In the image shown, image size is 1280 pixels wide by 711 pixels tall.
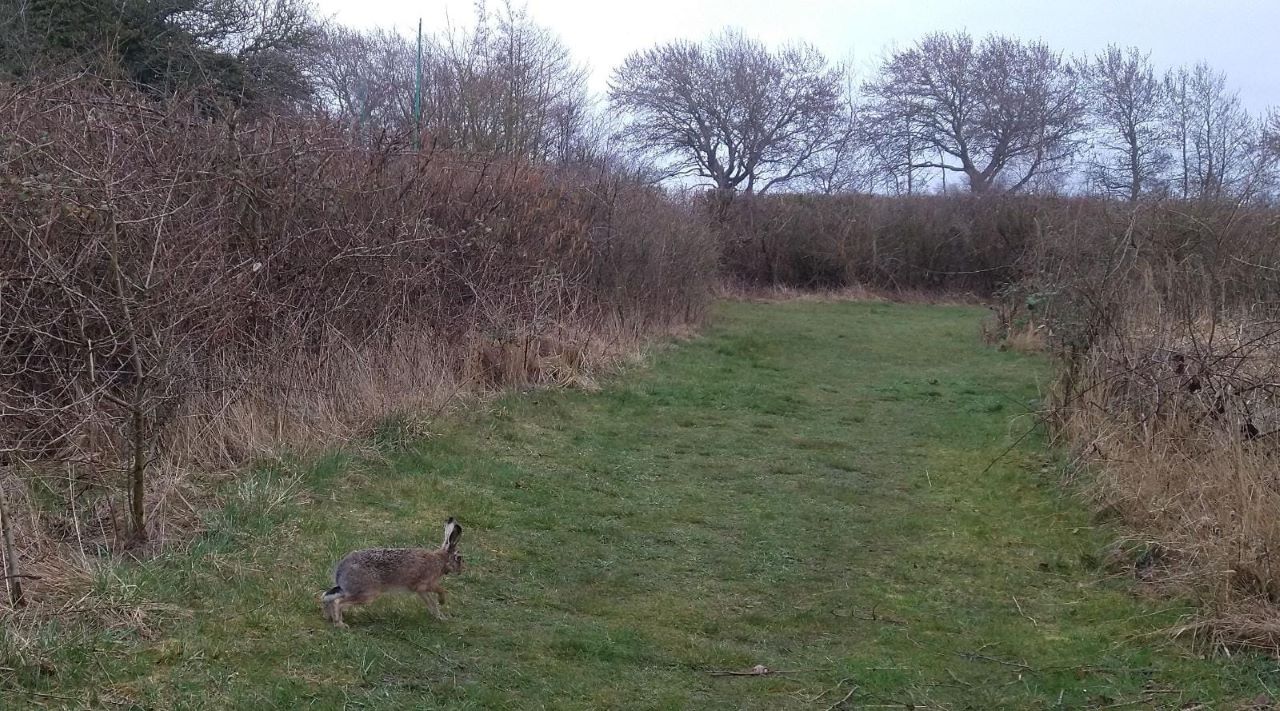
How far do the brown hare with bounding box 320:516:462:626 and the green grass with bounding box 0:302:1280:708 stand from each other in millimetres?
135

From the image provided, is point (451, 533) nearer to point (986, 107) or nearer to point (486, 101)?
point (486, 101)

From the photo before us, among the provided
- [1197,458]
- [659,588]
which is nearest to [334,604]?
[659,588]

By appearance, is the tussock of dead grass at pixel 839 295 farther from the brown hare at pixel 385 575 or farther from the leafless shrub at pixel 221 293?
the brown hare at pixel 385 575

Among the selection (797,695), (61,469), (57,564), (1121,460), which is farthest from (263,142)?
(1121,460)

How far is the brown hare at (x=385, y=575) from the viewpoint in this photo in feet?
15.0

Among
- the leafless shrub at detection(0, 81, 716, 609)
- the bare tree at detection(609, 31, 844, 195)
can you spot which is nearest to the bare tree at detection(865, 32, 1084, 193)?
the bare tree at detection(609, 31, 844, 195)

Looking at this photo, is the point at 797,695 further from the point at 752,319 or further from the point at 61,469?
the point at 752,319

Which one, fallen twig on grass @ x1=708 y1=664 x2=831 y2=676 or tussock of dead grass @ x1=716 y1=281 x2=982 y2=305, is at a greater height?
tussock of dead grass @ x1=716 y1=281 x2=982 y2=305

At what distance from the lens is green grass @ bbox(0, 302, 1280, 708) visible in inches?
165

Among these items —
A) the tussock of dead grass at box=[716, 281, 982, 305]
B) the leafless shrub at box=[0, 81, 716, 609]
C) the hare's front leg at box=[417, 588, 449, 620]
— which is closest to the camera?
the hare's front leg at box=[417, 588, 449, 620]

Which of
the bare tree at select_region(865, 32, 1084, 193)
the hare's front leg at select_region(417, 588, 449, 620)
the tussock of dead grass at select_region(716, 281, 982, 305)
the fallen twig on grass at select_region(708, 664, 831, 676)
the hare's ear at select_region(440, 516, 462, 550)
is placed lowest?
the fallen twig on grass at select_region(708, 664, 831, 676)

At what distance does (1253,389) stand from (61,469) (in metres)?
7.03

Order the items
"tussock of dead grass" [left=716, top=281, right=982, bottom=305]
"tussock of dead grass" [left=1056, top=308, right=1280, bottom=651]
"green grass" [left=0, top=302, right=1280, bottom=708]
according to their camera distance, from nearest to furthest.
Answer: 1. "green grass" [left=0, top=302, right=1280, bottom=708]
2. "tussock of dead grass" [left=1056, top=308, right=1280, bottom=651]
3. "tussock of dead grass" [left=716, top=281, right=982, bottom=305]

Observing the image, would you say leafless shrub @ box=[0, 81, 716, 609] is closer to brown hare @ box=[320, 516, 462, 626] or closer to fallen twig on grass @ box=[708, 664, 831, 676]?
brown hare @ box=[320, 516, 462, 626]
